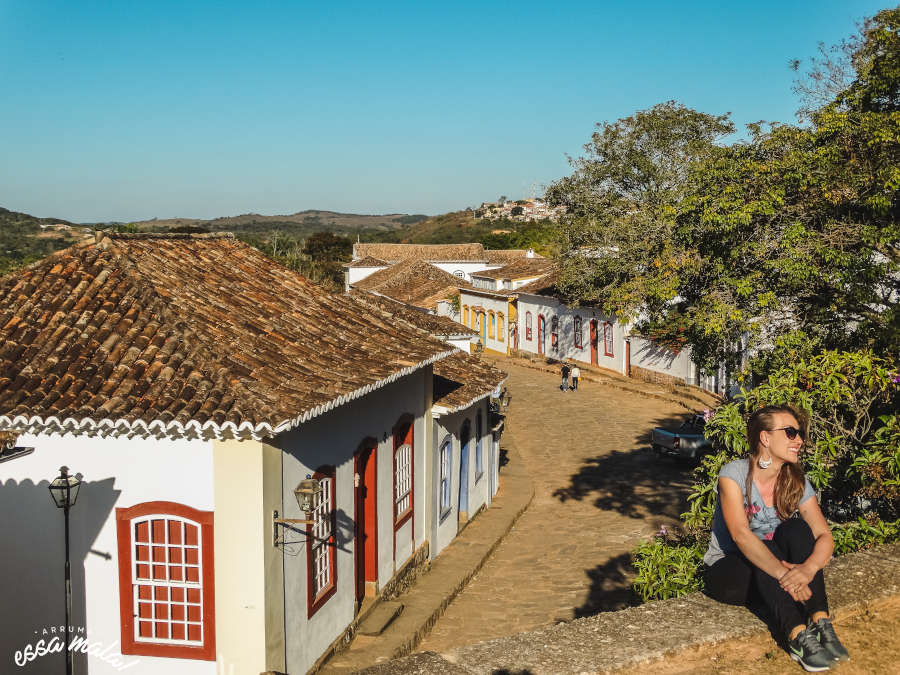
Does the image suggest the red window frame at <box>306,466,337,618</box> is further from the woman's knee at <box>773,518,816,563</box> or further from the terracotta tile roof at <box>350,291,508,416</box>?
the woman's knee at <box>773,518,816,563</box>

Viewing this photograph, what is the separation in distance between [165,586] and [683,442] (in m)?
14.3

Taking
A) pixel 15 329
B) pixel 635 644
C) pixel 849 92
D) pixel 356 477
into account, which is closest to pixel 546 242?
pixel 849 92

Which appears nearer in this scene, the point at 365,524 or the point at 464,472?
the point at 365,524

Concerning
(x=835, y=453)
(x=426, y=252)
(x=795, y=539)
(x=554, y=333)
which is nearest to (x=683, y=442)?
(x=835, y=453)

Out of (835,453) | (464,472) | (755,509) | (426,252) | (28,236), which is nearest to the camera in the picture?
(755,509)

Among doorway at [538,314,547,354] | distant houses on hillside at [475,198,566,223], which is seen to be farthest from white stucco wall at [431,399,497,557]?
distant houses on hillside at [475,198,566,223]

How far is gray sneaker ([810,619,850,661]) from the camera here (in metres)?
3.52

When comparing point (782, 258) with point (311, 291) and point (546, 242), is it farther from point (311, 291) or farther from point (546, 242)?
point (546, 242)

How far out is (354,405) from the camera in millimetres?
9430

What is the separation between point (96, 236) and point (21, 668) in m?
4.51

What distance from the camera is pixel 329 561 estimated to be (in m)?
9.05

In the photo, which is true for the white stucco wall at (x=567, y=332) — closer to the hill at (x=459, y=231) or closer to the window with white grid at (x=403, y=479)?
the window with white grid at (x=403, y=479)

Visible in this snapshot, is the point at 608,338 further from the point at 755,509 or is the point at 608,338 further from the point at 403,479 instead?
the point at 755,509

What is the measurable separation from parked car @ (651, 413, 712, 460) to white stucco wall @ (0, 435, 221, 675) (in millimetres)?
14186
